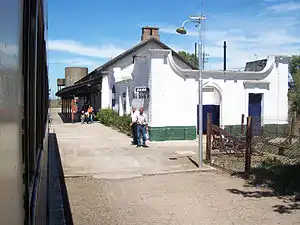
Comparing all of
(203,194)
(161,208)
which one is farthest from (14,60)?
(203,194)

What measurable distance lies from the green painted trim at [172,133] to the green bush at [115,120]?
2.68 metres

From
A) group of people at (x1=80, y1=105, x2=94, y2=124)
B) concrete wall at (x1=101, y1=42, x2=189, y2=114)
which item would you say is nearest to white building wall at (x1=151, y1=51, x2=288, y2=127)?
concrete wall at (x1=101, y1=42, x2=189, y2=114)

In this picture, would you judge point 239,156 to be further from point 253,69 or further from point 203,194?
point 253,69

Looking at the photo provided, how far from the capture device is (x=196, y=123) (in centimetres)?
1781

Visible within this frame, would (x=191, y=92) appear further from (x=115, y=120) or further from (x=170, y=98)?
(x=115, y=120)

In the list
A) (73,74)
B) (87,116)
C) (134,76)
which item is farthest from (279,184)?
(73,74)

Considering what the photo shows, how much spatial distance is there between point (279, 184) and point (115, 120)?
15.8 meters

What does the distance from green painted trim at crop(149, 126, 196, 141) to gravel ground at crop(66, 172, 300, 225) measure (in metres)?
7.62

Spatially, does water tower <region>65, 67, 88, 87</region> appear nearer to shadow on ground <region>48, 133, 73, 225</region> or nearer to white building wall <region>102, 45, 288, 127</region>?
white building wall <region>102, 45, 288, 127</region>

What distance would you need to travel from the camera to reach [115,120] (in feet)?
76.3

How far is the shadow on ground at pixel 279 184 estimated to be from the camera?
22.7ft

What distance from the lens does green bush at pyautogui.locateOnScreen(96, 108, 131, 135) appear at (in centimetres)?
2004

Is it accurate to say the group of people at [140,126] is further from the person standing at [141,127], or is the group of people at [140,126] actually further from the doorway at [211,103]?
the doorway at [211,103]

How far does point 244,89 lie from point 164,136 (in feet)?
16.0
